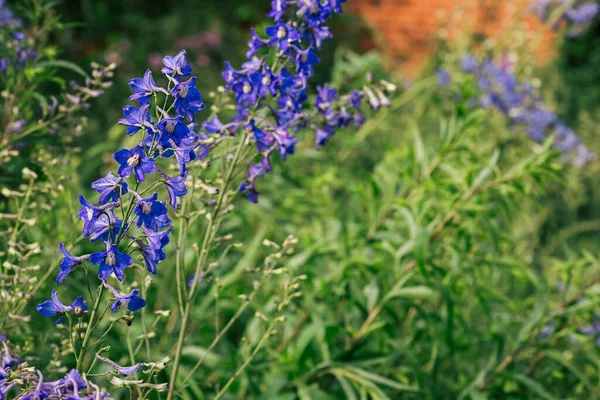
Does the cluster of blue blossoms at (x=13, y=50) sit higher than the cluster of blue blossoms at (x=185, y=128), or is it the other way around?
the cluster of blue blossoms at (x=13, y=50)

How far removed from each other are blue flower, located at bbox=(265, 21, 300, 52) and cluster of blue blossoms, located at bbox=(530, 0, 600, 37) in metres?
4.13

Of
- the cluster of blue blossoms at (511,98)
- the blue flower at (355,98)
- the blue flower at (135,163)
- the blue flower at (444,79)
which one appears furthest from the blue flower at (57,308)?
the blue flower at (444,79)

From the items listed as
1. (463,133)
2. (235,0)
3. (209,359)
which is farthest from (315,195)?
(235,0)

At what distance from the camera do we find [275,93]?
4.70 ft

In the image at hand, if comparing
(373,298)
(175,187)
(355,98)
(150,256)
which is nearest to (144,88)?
(175,187)

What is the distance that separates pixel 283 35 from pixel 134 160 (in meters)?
0.54

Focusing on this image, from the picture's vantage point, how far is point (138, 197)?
1.04m

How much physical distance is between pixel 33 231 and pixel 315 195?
1.09 m

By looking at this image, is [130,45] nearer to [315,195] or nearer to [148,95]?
[315,195]

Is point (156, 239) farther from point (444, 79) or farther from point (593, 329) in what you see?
point (444, 79)

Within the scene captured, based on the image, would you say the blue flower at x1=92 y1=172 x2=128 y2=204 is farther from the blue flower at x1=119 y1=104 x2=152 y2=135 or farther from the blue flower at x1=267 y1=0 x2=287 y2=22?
the blue flower at x1=267 y1=0 x2=287 y2=22

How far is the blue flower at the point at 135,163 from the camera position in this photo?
41.2 inches

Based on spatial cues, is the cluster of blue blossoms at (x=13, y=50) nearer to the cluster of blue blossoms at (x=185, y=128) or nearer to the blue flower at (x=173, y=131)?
the cluster of blue blossoms at (x=185, y=128)

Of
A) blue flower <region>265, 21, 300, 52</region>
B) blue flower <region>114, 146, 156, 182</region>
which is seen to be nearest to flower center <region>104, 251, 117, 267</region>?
blue flower <region>114, 146, 156, 182</region>
